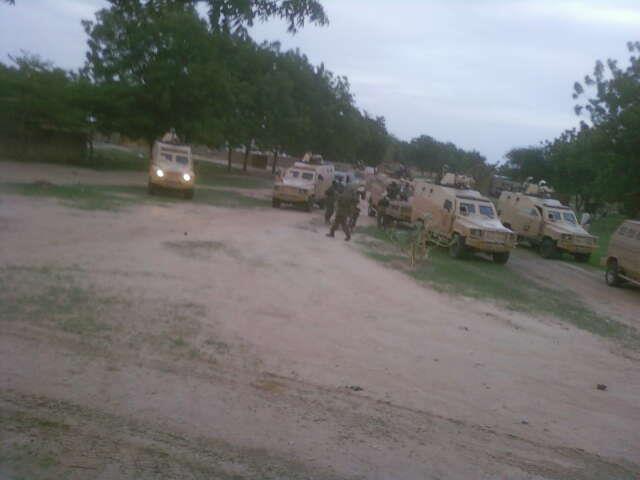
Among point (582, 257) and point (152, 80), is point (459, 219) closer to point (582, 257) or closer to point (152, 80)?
point (582, 257)

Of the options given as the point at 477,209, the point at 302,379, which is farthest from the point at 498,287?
the point at 302,379

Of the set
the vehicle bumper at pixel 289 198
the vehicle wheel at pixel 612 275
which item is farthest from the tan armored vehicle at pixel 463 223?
the vehicle bumper at pixel 289 198

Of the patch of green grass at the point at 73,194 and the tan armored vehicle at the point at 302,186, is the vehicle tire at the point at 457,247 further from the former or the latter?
the patch of green grass at the point at 73,194

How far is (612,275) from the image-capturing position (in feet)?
63.5

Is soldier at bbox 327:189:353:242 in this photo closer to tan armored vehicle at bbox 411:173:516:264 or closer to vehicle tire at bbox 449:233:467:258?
tan armored vehicle at bbox 411:173:516:264

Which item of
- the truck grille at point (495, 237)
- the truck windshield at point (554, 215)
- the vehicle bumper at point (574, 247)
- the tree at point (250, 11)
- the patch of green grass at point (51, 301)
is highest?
the tree at point (250, 11)

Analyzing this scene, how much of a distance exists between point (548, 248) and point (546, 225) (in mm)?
934

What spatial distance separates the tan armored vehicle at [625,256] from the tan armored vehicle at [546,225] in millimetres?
4714

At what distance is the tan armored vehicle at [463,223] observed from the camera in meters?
19.8

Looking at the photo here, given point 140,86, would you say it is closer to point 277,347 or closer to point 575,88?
point 575,88

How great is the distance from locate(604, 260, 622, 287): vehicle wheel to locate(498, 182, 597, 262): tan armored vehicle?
4.85m

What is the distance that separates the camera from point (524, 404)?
6.89 metres

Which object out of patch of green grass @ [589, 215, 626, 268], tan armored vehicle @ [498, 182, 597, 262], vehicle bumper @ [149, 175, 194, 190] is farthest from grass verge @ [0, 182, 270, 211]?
patch of green grass @ [589, 215, 626, 268]

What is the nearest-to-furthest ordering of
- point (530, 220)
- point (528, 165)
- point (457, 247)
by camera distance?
1. point (457, 247)
2. point (530, 220)
3. point (528, 165)
